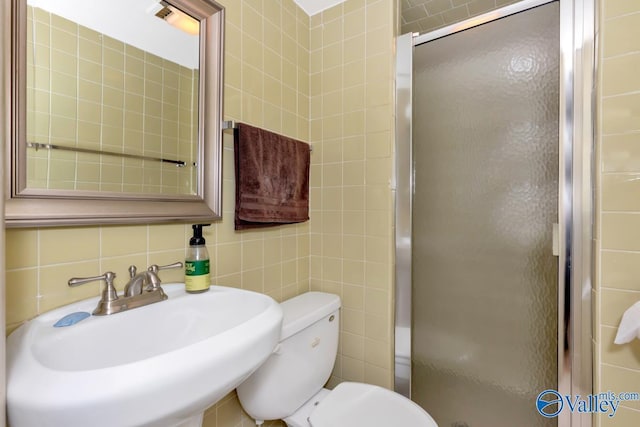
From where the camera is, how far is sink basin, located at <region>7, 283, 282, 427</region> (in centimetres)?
41

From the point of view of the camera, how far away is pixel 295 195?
130cm

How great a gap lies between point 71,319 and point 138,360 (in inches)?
11.1

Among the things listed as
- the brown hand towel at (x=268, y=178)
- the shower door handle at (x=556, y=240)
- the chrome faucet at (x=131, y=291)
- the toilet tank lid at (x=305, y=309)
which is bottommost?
the toilet tank lid at (x=305, y=309)

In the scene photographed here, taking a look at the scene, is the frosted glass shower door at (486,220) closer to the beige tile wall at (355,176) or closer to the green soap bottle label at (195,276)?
the beige tile wall at (355,176)

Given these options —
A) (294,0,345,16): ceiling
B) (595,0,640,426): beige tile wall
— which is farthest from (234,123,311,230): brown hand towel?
(595,0,640,426): beige tile wall

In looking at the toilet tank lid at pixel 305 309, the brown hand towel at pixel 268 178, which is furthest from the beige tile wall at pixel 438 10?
the toilet tank lid at pixel 305 309

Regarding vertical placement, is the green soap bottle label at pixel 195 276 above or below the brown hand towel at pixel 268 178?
below

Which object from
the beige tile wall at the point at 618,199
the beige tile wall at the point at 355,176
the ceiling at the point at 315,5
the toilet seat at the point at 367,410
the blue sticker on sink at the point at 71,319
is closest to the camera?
the blue sticker on sink at the point at 71,319

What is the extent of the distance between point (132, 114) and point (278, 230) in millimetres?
679

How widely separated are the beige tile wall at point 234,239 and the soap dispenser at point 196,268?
0.06 meters

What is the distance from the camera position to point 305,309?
115cm

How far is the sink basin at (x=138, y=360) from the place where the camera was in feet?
1.35

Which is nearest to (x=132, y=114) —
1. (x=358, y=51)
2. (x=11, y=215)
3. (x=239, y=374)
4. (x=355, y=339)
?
(x=11, y=215)

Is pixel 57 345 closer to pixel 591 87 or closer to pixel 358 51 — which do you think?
pixel 358 51
